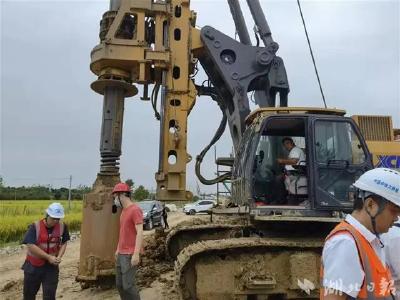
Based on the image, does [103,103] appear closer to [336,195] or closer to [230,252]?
[230,252]

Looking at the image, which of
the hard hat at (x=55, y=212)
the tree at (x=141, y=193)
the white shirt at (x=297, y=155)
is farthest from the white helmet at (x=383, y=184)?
the tree at (x=141, y=193)

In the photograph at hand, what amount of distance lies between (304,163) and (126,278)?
2597mm

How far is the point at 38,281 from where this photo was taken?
20.8 feet

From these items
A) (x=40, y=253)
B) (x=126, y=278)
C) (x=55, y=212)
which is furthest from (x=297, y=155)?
(x=40, y=253)

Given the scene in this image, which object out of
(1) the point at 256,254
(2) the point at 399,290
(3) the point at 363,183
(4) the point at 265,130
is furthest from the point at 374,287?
(4) the point at 265,130

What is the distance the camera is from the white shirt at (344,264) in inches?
89.4

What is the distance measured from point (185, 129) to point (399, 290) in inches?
193

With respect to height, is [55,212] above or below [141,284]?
above

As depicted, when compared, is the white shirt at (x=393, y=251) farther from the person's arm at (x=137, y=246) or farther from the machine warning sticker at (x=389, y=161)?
the machine warning sticker at (x=389, y=161)

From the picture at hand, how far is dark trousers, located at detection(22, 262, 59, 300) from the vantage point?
6.27 metres

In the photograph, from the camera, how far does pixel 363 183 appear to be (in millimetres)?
2492

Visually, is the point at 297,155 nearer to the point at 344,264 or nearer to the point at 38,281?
the point at 38,281

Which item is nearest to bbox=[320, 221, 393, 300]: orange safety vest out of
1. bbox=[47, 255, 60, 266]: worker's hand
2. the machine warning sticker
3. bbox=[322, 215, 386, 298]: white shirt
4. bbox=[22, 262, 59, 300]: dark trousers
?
bbox=[322, 215, 386, 298]: white shirt

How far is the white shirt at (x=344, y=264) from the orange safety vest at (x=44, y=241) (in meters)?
4.78
